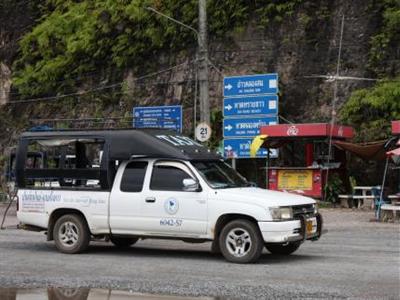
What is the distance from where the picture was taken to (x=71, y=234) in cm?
1299

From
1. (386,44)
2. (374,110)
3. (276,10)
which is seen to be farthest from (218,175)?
(276,10)

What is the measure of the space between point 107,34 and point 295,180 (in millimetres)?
14487

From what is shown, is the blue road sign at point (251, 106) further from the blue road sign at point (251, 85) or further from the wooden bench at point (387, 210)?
the wooden bench at point (387, 210)

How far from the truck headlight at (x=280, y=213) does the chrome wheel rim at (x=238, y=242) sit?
0.55 m

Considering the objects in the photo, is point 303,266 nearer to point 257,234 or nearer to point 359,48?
point 257,234

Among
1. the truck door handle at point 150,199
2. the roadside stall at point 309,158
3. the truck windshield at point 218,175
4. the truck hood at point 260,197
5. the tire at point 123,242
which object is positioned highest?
the roadside stall at point 309,158

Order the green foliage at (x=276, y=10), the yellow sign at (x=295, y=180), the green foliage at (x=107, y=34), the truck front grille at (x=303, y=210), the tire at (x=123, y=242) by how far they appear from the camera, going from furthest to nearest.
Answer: the green foliage at (x=107, y=34), the green foliage at (x=276, y=10), the yellow sign at (x=295, y=180), the tire at (x=123, y=242), the truck front grille at (x=303, y=210)

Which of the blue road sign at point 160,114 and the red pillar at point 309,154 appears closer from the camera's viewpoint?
the red pillar at point 309,154

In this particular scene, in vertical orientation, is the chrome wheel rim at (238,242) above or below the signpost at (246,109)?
below

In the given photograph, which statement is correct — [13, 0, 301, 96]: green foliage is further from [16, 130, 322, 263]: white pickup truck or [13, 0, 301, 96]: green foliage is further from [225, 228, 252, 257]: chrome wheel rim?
[225, 228, 252, 257]: chrome wheel rim

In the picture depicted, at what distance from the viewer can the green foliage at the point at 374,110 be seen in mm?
25000

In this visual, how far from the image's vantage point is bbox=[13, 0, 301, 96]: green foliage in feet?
102

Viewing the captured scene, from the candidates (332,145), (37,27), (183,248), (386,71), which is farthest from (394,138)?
(37,27)

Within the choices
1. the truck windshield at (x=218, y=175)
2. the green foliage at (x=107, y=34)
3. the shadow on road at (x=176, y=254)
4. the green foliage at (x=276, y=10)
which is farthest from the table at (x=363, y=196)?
the truck windshield at (x=218, y=175)
